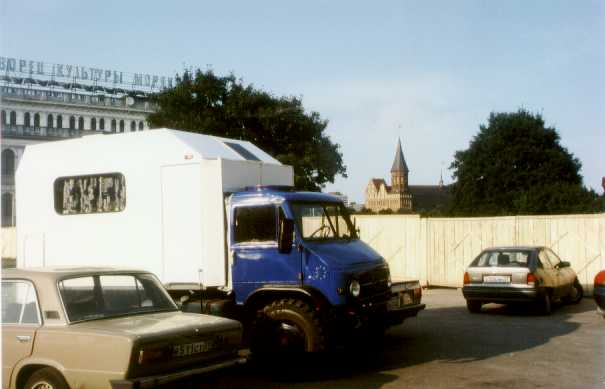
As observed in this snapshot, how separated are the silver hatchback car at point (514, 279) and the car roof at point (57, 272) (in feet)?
29.7

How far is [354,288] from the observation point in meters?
8.82

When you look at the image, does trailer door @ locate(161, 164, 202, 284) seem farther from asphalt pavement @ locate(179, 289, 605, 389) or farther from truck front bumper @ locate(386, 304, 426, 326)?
truck front bumper @ locate(386, 304, 426, 326)

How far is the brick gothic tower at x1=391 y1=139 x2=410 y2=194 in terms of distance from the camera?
176875mm

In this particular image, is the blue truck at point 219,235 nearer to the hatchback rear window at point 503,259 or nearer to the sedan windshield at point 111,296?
the sedan windshield at point 111,296

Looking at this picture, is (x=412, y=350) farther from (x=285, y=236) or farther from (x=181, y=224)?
(x=181, y=224)

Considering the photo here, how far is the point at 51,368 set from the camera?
A: 6.16 m

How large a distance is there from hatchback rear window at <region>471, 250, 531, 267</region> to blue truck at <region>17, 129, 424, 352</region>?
4.59 metres

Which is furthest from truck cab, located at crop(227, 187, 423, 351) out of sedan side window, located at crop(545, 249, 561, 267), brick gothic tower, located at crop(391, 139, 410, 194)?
brick gothic tower, located at crop(391, 139, 410, 194)

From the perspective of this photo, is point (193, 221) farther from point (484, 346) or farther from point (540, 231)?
point (540, 231)

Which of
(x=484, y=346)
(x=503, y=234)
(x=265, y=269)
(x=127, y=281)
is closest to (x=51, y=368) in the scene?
(x=127, y=281)

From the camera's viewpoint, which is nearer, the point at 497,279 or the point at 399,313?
the point at 399,313

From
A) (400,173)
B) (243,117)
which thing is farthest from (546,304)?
(400,173)

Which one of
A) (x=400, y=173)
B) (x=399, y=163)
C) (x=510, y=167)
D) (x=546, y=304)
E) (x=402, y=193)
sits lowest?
(x=546, y=304)

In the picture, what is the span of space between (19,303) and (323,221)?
447 centimetres
